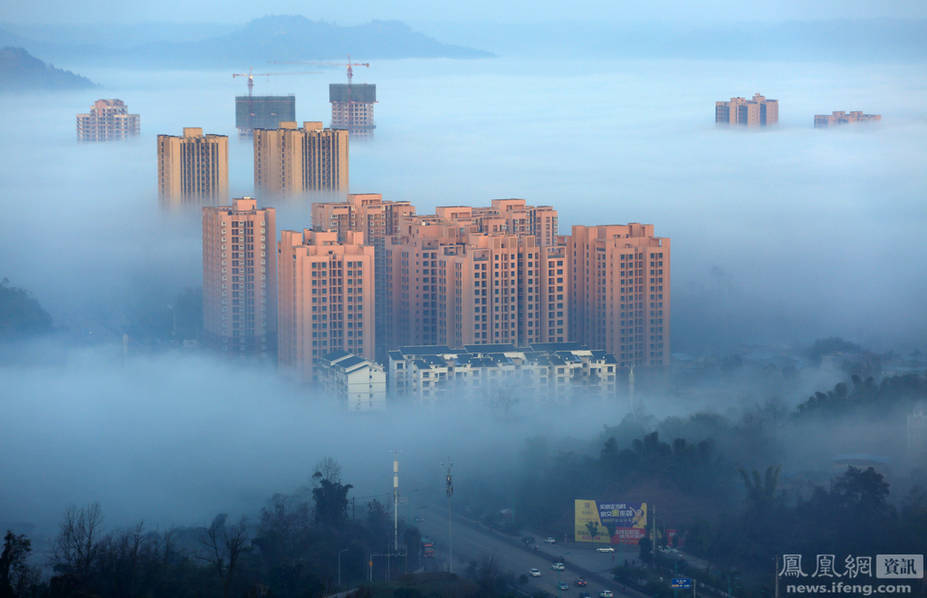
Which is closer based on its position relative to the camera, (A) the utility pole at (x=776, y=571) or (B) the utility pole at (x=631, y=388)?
(A) the utility pole at (x=776, y=571)

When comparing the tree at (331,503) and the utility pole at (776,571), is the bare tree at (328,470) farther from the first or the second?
the utility pole at (776,571)

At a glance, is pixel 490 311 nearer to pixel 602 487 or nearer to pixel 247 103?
pixel 602 487

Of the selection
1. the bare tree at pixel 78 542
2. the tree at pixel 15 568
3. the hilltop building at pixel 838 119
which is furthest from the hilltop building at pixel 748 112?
the tree at pixel 15 568

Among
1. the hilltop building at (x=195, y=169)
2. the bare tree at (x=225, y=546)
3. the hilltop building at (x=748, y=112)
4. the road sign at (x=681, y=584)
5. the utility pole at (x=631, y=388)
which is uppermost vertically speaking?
the hilltop building at (x=748, y=112)

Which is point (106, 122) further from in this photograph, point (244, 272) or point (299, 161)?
point (244, 272)

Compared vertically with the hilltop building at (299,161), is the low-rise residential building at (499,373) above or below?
below

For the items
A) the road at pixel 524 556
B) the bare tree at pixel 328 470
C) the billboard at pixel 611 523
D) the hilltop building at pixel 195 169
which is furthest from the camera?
the hilltop building at pixel 195 169

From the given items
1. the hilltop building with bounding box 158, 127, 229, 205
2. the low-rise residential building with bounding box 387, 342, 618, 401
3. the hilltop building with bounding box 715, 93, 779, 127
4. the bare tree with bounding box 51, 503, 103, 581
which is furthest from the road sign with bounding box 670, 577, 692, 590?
the hilltop building with bounding box 715, 93, 779, 127

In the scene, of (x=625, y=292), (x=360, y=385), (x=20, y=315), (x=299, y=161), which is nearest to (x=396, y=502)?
(x=360, y=385)
